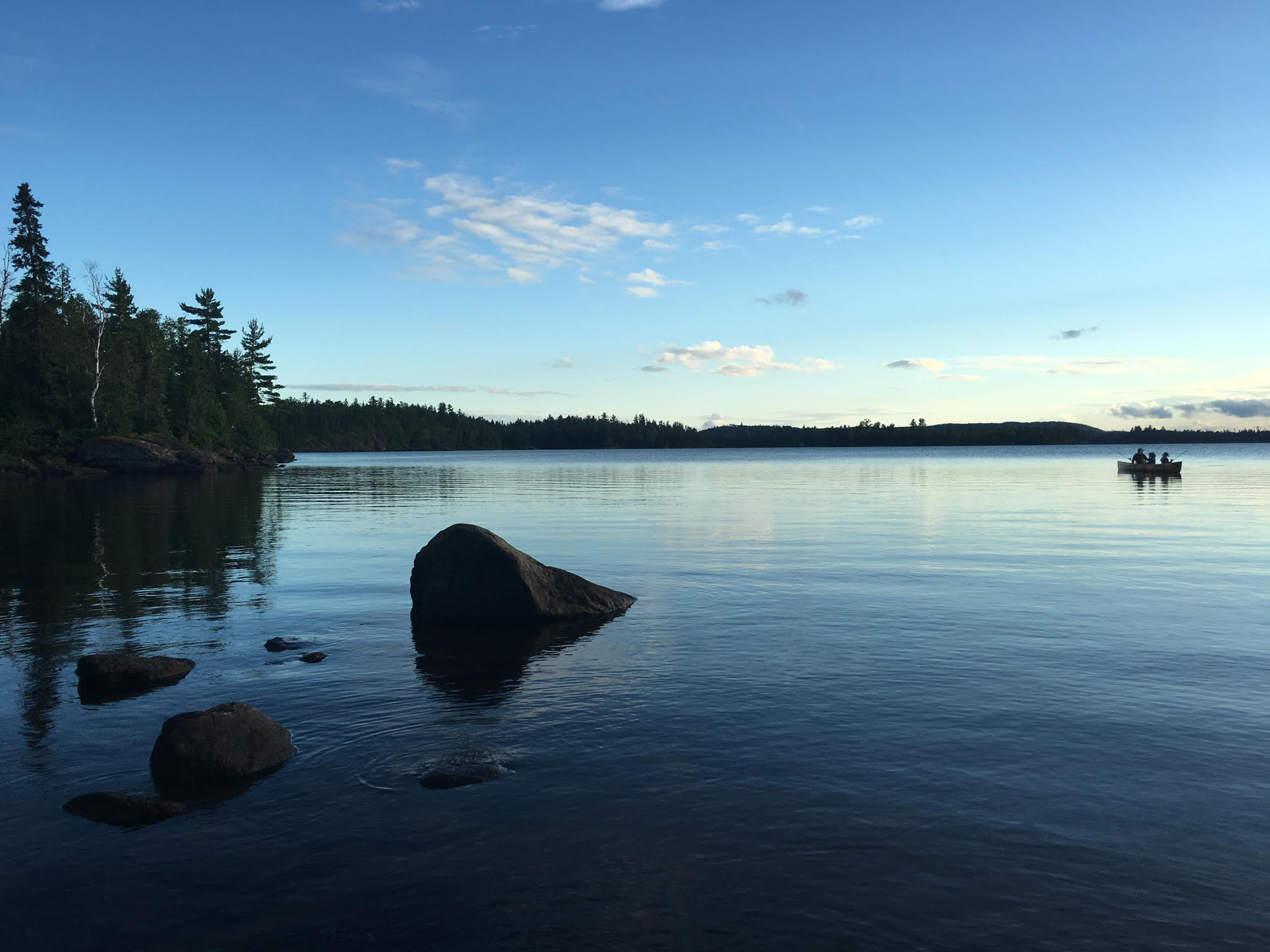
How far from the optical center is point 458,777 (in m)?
9.68

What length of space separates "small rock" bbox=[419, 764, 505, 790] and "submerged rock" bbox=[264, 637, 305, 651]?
310 inches

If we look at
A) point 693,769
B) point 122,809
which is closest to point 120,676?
point 122,809

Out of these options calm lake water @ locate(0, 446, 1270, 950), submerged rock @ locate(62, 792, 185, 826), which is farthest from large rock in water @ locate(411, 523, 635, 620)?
submerged rock @ locate(62, 792, 185, 826)

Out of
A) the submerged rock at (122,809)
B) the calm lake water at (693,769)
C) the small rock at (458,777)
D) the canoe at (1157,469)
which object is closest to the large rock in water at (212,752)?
the calm lake water at (693,769)

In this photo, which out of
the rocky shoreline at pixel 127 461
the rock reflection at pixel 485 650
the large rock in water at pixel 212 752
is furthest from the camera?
the rocky shoreline at pixel 127 461

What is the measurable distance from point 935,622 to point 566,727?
1044 cm

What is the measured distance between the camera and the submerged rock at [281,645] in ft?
53.8

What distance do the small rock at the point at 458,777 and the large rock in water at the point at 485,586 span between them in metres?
9.00

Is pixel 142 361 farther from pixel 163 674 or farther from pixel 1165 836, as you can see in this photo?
pixel 1165 836

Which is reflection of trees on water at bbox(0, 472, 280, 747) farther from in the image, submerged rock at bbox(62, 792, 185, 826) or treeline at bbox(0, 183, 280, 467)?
treeline at bbox(0, 183, 280, 467)

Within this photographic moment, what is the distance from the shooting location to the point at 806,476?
98375 millimetres

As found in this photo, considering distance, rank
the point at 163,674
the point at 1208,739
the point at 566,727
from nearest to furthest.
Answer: the point at 1208,739 < the point at 566,727 < the point at 163,674

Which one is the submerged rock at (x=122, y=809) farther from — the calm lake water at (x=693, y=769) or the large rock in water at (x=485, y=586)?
the large rock in water at (x=485, y=586)

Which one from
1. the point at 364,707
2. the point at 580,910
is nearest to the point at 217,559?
the point at 364,707
